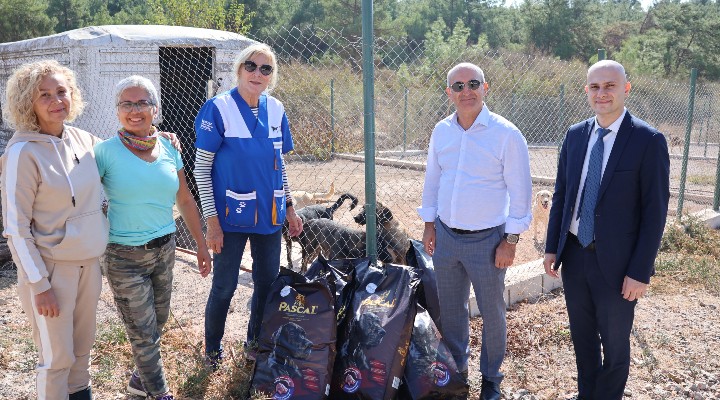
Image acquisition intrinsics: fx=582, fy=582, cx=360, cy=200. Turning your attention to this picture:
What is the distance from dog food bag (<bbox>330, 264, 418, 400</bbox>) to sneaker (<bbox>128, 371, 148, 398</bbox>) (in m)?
1.06

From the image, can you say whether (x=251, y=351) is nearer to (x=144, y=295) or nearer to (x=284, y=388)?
(x=284, y=388)

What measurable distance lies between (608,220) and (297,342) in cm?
162

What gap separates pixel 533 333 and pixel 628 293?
4.86ft

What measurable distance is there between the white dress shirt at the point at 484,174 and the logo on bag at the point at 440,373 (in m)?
0.71

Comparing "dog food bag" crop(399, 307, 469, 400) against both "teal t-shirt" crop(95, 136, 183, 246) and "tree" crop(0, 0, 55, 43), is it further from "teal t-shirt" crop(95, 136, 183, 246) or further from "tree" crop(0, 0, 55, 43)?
"tree" crop(0, 0, 55, 43)

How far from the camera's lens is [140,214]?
2.79 metres

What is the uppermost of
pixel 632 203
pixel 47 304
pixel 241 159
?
pixel 241 159

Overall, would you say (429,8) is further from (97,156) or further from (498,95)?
(97,156)

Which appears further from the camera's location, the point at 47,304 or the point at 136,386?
the point at 136,386

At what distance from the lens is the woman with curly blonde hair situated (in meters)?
2.42

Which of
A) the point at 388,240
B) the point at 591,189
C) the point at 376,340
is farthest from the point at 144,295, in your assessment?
the point at 388,240

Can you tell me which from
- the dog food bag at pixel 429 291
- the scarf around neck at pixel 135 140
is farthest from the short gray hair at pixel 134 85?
the dog food bag at pixel 429 291

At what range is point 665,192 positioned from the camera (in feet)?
8.52

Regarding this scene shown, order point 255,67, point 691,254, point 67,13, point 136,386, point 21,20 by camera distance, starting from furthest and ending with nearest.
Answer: point 67,13, point 21,20, point 691,254, point 136,386, point 255,67
